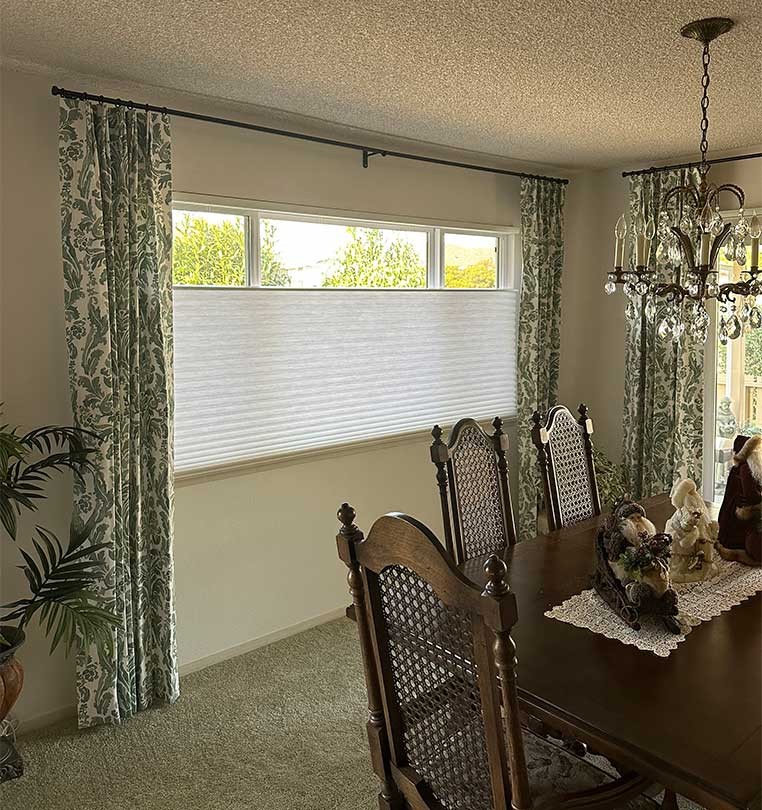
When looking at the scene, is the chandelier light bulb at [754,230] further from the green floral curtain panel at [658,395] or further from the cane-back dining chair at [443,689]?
the green floral curtain panel at [658,395]

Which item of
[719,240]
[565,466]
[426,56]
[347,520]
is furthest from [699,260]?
[347,520]

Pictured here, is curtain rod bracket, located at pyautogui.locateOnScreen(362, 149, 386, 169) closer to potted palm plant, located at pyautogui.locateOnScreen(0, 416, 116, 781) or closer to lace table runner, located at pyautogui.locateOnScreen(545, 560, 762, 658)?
potted palm plant, located at pyautogui.locateOnScreen(0, 416, 116, 781)

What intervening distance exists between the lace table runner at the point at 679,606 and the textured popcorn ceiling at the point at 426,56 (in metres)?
1.73

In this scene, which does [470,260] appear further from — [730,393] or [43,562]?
[43,562]

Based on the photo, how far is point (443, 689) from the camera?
5.47ft

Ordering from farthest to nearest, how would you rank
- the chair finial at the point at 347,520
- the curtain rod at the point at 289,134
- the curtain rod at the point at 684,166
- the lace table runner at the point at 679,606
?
1. the curtain rod at the point at 684,166
2. the curtain rod at the point at 289,134
3. the lace table runner at the point at 679,606
4. the chair finial at the point at 347,520

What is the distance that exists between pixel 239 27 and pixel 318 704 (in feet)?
8.49

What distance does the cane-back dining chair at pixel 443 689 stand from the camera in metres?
1.49

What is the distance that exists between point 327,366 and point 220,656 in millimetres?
1497

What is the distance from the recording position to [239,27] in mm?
2352

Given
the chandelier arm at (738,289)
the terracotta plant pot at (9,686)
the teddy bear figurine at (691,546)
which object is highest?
the chandelier arm at (738,289)

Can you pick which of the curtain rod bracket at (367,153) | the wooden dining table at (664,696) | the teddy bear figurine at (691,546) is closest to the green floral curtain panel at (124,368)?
the curtain rod bracket at (367,153)

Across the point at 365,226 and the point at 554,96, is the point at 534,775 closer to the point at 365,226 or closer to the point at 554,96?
the point at 554,96

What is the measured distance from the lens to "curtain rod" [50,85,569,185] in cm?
283
